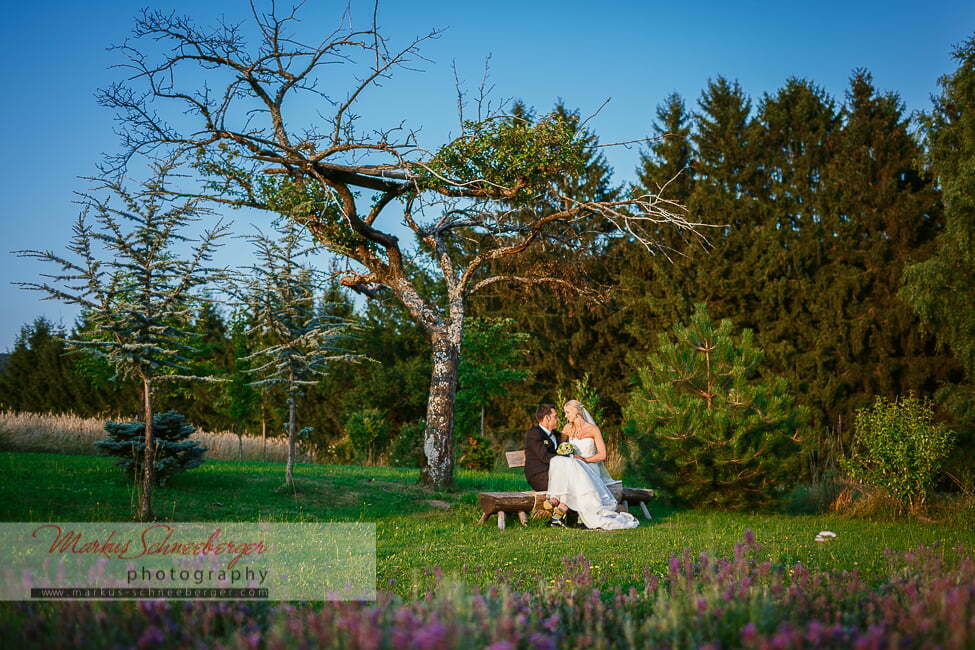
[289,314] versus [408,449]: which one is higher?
[289,314]

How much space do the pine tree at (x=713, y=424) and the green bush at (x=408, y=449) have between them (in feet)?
35.4

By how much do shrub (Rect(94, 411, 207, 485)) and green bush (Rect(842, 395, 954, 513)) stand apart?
961 centimetres

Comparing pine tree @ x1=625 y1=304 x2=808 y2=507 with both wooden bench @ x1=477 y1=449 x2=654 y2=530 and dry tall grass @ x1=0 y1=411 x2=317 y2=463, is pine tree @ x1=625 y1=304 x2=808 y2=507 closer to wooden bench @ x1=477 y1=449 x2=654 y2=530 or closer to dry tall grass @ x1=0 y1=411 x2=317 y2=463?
wooden bench @ x1=477 y1=449 x2=654 y2=530

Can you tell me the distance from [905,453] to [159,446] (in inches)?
408

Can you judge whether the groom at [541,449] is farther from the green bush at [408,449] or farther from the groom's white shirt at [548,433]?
the green bush at [408,449]

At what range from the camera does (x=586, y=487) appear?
9492 millimetres

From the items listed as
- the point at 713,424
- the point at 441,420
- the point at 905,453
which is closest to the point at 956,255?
the point at 905,453

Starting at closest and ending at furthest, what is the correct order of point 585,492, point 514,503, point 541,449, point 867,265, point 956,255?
1. point 514,503
2. point 585,492
3. point 541,449
4. point 956,255
5. point 867,265

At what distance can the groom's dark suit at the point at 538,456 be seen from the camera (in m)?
10.2

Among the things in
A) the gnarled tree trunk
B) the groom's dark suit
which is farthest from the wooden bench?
the gnarled tree trunk

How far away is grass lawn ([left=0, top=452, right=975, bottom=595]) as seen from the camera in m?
6.22

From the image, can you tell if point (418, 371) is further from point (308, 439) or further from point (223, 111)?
point (223, 111)

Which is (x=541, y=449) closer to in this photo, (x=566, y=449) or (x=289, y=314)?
(x=566, y=449)

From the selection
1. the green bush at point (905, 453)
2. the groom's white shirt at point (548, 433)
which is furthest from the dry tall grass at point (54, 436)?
the green bush at point (905, 453)
